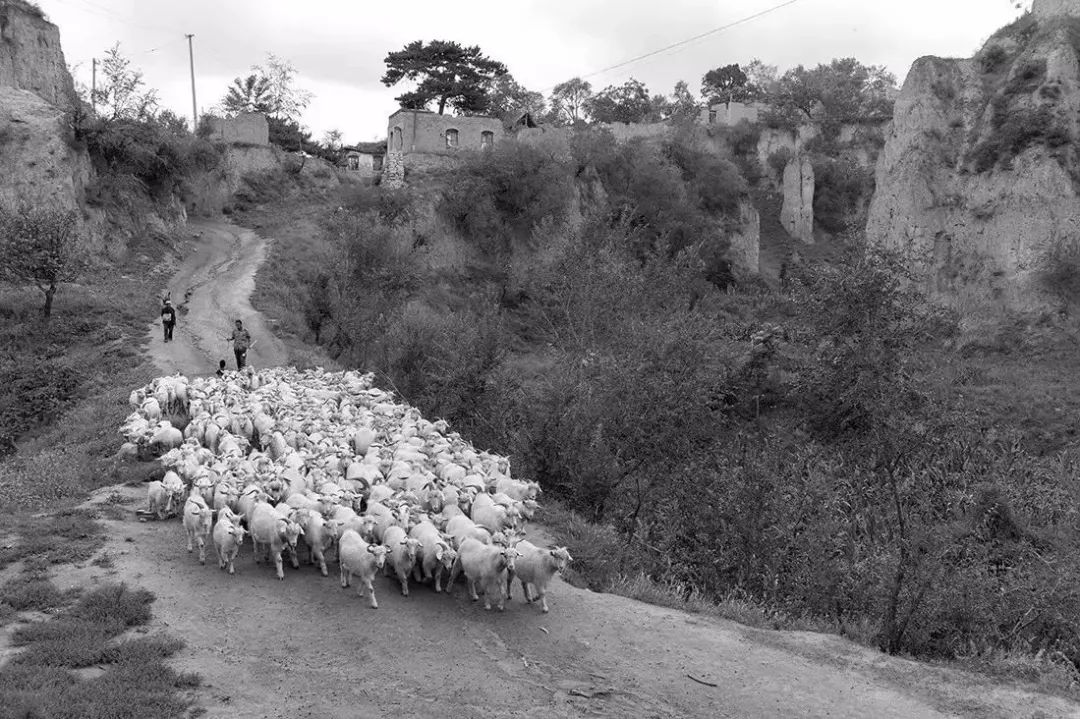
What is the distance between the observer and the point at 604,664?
9562 mm

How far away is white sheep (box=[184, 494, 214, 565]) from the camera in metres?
12.0

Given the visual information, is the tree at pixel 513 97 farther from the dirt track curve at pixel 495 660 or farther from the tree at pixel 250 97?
the dirt track curve at pixel 495 660

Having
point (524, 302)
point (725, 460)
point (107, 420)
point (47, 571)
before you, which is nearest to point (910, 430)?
point (725, 460)

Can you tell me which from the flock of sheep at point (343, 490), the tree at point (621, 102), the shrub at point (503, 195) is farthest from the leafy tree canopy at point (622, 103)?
the flock of sheep at point (343, 490)

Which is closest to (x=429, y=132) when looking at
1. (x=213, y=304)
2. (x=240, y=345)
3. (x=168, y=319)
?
(x=213, y=304)

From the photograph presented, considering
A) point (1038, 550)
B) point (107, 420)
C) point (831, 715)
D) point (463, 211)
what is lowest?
point (1038, 550)

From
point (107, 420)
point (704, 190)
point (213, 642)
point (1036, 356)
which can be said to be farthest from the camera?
point (704, 190)

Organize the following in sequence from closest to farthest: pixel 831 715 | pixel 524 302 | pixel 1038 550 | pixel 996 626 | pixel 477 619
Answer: pixel 831 715, pixel 477 619, pixel 996 626, pixel 1038 550, pixel 524 302

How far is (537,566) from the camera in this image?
35.0 feet

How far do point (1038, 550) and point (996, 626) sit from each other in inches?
262

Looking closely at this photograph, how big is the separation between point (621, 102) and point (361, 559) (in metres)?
80.4

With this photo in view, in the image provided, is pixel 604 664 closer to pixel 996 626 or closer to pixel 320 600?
pixel 320 600

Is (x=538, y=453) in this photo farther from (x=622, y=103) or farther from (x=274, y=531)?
(x=622, y=103)

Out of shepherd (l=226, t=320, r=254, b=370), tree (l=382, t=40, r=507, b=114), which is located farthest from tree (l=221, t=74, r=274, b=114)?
shepherd (l=226, t=320, r=254, b=370)
